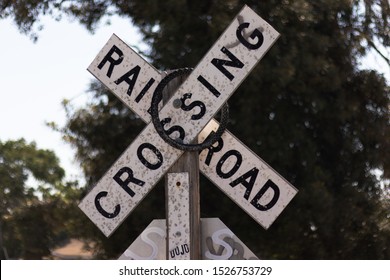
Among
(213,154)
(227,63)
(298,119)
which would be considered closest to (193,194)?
(213,154)

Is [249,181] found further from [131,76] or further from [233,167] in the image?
[131,76]

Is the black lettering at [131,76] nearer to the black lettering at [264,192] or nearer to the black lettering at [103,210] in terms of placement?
the black lettering at [103,210]

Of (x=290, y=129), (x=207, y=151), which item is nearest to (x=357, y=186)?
(x=290, y=129)

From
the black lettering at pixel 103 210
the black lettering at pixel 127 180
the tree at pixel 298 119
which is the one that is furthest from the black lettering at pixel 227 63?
the tree at pixel 298 119

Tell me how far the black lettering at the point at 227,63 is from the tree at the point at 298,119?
613 cm

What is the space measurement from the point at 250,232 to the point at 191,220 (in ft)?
21.8

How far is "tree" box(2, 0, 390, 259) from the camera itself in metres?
9.56

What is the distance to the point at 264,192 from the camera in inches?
126

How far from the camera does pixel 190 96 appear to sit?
3.25 metres

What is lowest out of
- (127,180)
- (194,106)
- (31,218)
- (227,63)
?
(31,218)

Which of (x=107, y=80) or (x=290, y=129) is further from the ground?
(x=290, y=129)

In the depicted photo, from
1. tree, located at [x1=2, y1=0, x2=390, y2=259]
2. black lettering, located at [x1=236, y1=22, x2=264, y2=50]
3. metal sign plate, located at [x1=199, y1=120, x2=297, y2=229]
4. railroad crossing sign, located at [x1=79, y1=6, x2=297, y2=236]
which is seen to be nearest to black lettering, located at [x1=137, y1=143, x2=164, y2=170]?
railroad crossing sign, located at [x1=79, y1=6, x2=297, y2=236]

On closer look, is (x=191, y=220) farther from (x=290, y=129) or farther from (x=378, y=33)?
(x=378, y=33)

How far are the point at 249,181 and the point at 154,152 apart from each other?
1.39 ft
